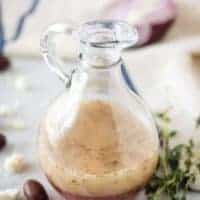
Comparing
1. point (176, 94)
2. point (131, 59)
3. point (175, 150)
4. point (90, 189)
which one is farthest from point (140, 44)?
point (90, 189)

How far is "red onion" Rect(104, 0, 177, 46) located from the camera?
1103mm

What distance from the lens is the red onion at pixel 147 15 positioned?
1.10 metres

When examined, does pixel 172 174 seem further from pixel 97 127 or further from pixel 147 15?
pixel 147 15

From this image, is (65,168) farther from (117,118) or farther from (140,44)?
(140,44)

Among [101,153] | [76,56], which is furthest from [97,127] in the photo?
[76,56]

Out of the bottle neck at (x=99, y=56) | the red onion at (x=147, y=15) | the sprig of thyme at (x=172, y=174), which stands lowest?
the sprig of thyme at (x=172, y=174)

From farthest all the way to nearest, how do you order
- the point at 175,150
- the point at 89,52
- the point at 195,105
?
the point at 195,105, the point at 175,150, the point at 89,52

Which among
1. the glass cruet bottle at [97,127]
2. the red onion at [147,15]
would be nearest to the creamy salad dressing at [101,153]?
the glass cruet bottle at [97,127]

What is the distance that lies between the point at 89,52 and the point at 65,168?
0.41ft

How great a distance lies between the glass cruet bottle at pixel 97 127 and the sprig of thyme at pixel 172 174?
35 mm

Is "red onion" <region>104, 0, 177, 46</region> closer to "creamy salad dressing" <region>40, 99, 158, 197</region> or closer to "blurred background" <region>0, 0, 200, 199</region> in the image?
"blurred background" <region>0, 0, 200, 199</region>

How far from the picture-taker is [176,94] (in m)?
0.98

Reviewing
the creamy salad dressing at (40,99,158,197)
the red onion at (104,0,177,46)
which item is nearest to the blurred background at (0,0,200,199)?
the red onion at (104,0,177,46)

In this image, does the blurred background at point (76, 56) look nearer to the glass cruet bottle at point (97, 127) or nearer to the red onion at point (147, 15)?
the red onion at point (147, 15)
